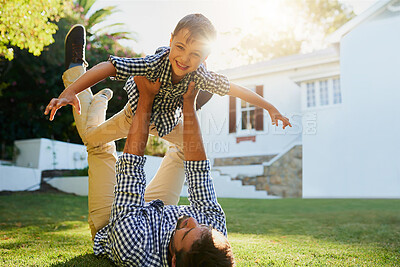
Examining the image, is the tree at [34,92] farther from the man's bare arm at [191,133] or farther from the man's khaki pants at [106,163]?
the man's bare arm at [191,133]

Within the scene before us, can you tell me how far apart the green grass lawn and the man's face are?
603 millimetres

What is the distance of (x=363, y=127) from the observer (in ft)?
31.6

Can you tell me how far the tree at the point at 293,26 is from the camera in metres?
20.6

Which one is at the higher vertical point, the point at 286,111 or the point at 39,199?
the point at 286,111

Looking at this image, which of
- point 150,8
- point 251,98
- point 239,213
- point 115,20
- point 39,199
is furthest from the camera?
point 115,20

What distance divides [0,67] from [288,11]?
1629 cm

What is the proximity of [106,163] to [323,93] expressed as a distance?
9440 millimetres

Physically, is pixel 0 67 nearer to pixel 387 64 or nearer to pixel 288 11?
pixel 387 64

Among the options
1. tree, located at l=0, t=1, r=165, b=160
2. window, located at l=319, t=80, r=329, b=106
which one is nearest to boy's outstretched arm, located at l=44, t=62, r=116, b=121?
tree, located at l=0, t=1, r=165, b=160

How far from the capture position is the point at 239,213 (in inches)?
217

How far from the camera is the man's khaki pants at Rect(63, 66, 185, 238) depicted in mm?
2463

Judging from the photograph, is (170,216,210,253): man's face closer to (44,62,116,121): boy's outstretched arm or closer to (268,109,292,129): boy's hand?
(44,62,116,121): boy's outstretched arm

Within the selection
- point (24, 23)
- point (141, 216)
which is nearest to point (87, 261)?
point (141, 216)

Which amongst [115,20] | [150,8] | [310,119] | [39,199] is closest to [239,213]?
[39,199]
